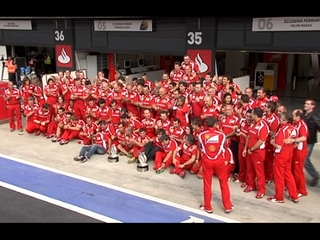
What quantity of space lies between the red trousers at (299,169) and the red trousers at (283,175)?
8.0 inches

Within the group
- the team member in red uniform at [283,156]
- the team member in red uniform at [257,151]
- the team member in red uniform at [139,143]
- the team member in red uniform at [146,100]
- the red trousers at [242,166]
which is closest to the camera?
the team member in red uniform at [283,156]

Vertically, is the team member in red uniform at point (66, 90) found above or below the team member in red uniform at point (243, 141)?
above

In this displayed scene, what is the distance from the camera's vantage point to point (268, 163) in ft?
24.7

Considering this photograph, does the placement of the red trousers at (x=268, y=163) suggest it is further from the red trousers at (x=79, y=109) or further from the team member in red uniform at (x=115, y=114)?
the red trousers at (x=79, y=109)

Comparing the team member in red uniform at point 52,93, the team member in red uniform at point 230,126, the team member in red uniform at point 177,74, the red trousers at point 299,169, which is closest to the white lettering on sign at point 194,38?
the team member in red uniform at point 177,74

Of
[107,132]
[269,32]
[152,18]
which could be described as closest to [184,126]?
[107,132]

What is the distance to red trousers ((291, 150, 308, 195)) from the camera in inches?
272

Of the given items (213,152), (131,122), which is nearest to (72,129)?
(131,122)

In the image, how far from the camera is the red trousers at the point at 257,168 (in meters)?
6.94

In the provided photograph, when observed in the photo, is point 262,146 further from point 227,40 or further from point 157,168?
point 227,40

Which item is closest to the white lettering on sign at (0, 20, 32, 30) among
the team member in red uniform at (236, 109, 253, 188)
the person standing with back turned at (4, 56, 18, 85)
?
the person standing with back turned at (4, 56, 18, 85)

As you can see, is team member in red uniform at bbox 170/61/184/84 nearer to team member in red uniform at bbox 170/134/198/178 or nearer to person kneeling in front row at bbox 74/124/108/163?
person kneeling in front row at bbox 74/124/108/163

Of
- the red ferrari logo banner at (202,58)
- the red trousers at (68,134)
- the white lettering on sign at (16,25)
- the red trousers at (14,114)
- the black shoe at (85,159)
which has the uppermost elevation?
the white lettering on sign at (16,25)

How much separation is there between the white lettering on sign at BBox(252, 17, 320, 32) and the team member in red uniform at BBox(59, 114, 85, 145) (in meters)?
5.88
